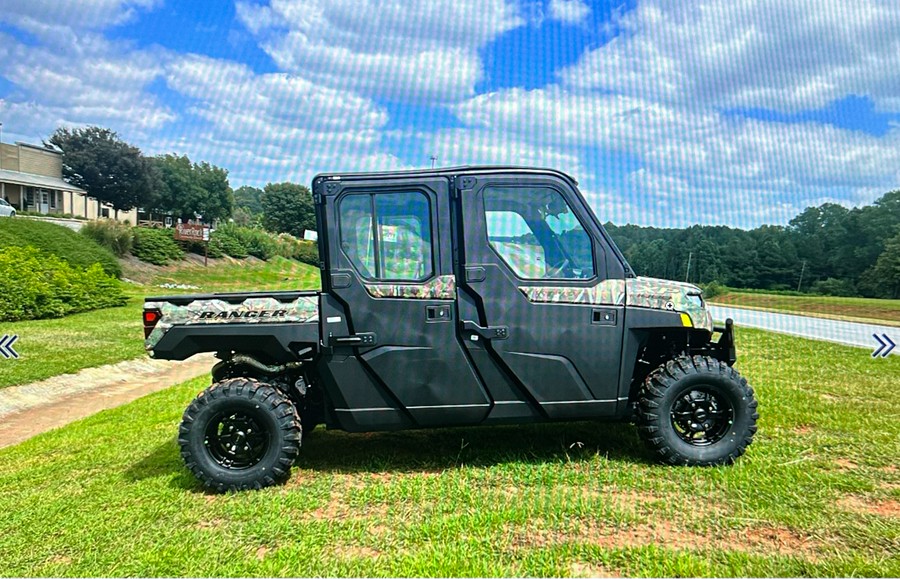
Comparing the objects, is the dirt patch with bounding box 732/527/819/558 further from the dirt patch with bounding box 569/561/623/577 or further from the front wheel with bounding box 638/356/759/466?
the front wheel with bounding box 638/356/759/466

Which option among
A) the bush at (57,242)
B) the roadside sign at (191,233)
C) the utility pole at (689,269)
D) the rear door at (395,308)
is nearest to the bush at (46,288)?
the bush at (57,242)

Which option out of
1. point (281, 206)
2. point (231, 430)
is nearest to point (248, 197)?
point (281, 206)

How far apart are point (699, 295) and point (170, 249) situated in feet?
113

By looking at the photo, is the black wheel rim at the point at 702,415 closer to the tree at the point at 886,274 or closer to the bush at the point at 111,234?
the tree at the point at 886,274

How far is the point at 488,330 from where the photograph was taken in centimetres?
480

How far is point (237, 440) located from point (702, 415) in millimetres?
3818

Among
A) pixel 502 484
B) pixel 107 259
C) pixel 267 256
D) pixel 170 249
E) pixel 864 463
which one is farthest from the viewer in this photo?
pixel 267 256

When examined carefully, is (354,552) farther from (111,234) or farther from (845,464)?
(111,234)

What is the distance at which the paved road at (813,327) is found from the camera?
1298 cm

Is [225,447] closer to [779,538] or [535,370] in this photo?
[535,370]

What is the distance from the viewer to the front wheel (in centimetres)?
491

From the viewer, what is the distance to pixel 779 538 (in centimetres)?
368

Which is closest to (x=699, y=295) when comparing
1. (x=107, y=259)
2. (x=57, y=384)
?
(x=57, y=384)

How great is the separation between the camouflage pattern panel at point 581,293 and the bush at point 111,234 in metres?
30.9
